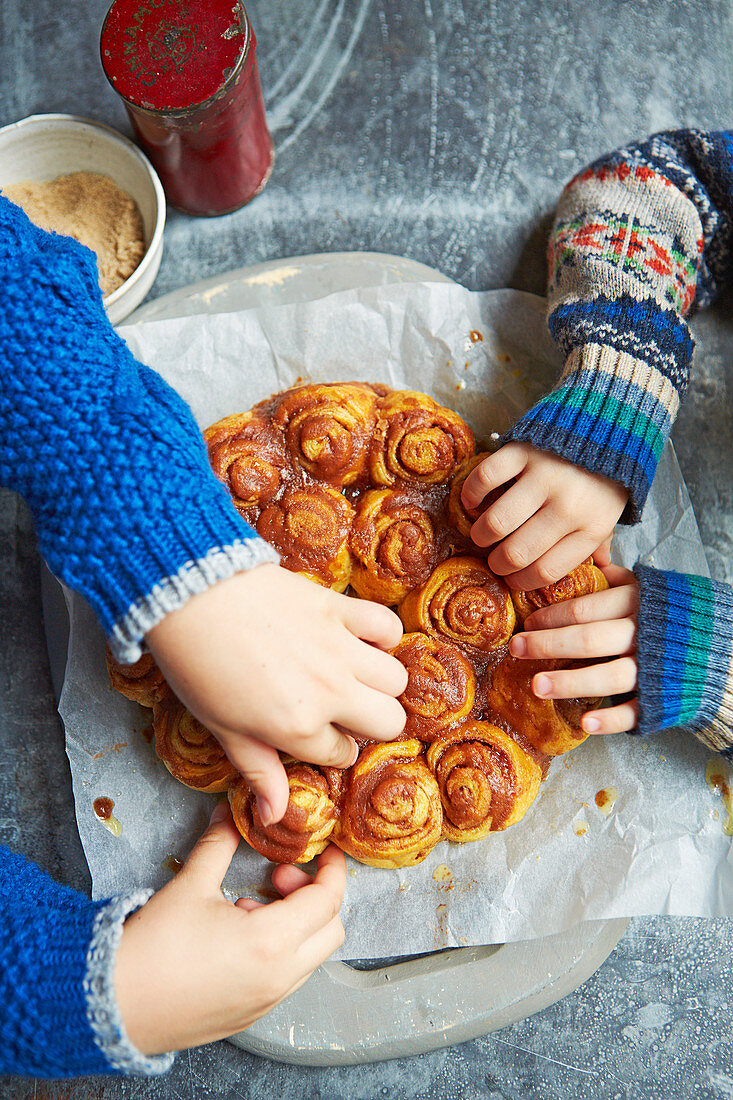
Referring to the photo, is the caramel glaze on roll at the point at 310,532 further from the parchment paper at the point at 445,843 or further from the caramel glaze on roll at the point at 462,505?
the parchment paper at the point at 445,843

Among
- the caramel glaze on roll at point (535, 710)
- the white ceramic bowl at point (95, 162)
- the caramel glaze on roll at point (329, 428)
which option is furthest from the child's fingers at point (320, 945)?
the white ceramic bowl at point (95, 162)

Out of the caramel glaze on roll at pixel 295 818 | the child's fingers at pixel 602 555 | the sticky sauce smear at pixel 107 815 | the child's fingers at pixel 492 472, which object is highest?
the child's fingers at pixel 492 472

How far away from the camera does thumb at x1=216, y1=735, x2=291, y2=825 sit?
116 cm

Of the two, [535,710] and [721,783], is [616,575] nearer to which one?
[535,710]

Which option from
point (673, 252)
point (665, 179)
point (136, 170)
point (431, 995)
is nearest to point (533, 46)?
point (665, 179)

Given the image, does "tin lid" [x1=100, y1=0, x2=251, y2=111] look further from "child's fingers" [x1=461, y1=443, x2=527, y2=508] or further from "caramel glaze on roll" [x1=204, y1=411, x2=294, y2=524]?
"child's fingers" [x1=461, y1=443, x2=527, y2=508]

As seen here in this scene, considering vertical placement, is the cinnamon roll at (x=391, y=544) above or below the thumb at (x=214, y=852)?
above

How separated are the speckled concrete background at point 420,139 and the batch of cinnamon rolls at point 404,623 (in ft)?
1.43

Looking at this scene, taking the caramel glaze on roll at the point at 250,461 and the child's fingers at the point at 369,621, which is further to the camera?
the caramel glaze on roll at the point at 250,461

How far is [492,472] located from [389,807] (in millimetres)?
599

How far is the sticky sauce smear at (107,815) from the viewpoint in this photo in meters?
1.48

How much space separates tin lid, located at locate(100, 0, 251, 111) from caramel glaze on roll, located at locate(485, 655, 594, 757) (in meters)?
1.24

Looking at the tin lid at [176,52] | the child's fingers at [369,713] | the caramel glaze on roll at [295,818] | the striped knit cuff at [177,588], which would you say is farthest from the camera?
the tin lid at [176,52]

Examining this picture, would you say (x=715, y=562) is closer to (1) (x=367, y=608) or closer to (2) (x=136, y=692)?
(1) (x=367, y=608)
